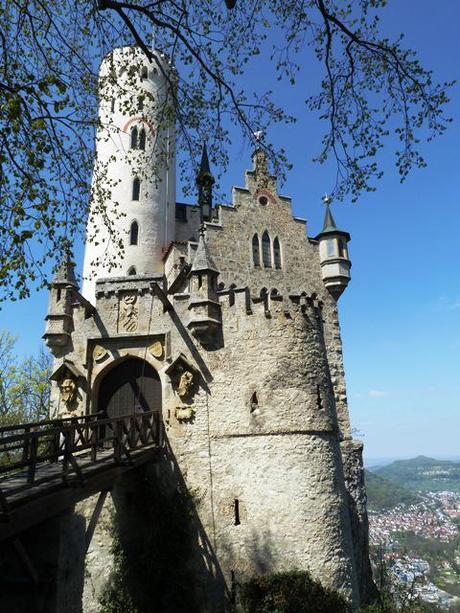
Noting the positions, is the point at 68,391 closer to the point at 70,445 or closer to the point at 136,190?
the point at 70,445

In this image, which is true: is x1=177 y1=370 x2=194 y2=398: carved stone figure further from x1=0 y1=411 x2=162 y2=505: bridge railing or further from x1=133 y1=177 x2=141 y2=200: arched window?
x1=133 y1=177 x2=141 y2=200: arched window

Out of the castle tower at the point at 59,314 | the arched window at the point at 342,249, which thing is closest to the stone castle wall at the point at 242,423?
the castle tower at the point at 59,314

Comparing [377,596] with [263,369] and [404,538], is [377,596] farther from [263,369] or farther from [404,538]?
[404,538]

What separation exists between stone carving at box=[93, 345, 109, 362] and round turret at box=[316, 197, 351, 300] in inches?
428

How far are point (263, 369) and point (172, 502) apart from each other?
4.43 metres

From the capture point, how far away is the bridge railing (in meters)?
7.78

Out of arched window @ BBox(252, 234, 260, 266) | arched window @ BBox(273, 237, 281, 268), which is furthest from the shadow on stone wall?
arched window @ BBox(273, 237, 281, 268)

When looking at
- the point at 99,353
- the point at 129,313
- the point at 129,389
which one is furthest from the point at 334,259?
the point at 99,353

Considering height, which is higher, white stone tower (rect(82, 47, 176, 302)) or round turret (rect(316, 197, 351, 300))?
white stone tower (rect(82, 47, 176, 302))

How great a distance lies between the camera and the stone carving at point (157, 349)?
47.2 ft

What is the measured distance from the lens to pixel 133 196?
77.2 ft

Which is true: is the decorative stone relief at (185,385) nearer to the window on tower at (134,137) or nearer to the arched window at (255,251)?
the arched window at (255,251)

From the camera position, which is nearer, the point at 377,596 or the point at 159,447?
the point at 159,447

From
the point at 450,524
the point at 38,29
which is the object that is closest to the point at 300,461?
the point at 38,29
